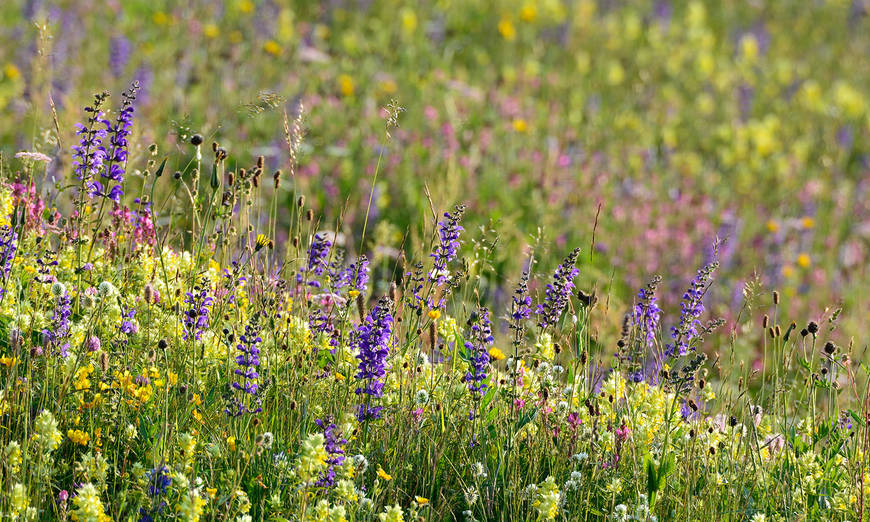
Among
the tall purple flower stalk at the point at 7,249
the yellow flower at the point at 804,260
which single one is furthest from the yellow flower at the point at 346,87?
the tall purple flower stalk at the point at 7,249

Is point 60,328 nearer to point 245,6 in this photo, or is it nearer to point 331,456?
point 331,456

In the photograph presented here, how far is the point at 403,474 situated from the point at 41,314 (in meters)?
1.11

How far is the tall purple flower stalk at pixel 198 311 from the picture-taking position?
2812 millimetres

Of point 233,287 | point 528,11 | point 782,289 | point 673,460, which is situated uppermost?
point 528,11

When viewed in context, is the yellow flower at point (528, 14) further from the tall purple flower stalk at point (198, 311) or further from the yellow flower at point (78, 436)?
the yellow flower at point (78, 436)

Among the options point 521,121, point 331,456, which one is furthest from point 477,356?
point 521,121

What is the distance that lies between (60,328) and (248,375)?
0.57 meters

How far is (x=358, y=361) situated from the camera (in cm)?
294

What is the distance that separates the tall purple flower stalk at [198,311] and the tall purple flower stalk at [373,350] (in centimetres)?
47

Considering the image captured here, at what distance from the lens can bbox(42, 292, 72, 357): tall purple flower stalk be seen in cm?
264

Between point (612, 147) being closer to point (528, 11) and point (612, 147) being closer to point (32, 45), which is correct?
point (528, 11)

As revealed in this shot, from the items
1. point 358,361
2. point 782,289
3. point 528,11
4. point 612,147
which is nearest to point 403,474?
point 358,361

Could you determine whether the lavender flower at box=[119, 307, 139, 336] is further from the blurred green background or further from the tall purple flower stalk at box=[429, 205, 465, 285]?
the blurred green background

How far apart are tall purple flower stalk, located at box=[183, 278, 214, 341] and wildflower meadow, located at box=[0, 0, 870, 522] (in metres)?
0.01
